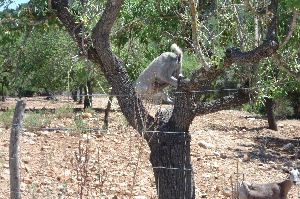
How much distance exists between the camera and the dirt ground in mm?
7105

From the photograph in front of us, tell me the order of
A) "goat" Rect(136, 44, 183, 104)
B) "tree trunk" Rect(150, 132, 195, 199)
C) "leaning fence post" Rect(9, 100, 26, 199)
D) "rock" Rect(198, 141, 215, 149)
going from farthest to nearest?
"rock" Rect(198, 141, 215, 149), "goat" Rect(136, 44, 183, 104), "tree trunk" Rect(150, 132, 195, 199), "leaning fence post" Rect(9, 100, 26, 199)

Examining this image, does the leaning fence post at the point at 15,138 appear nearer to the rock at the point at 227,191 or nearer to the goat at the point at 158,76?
the rock at the point at 227,191

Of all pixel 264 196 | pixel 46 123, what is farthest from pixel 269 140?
pixel 264 196

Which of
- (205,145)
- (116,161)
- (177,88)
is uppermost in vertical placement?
(177,88)

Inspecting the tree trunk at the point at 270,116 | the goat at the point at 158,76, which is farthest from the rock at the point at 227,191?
the tree trunk at the point at 270,116

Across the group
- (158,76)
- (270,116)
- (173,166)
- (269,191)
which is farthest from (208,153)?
(270,116)

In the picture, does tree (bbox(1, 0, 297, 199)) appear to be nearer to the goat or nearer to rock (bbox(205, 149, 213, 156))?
the goat

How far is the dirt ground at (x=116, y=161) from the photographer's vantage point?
23.3ft

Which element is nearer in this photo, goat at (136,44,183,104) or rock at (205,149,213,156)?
goat at (136,44,183,104)

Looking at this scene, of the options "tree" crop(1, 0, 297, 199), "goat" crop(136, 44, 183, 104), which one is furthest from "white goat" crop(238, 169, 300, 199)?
"goat" crop(136, 44, 183, 104)

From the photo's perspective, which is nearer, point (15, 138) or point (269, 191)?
point (15, 138)

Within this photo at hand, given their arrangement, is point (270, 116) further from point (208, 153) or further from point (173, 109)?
point (173, 109)

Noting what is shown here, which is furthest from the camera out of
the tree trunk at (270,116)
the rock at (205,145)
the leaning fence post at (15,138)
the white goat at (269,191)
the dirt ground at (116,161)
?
the tree trunk at (270,116)

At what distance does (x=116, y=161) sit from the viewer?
31.1ft
